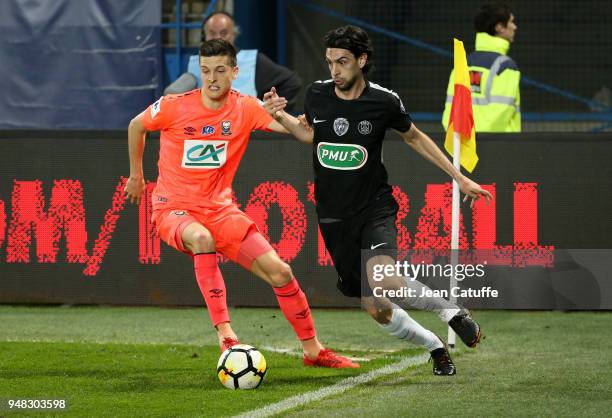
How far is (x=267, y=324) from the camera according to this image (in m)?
10.6

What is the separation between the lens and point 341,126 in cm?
797

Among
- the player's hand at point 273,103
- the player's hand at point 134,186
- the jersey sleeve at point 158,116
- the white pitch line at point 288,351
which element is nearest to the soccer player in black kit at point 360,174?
the player's hand at point 273,103

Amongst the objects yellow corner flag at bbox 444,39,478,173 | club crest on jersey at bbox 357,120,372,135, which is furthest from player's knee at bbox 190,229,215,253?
yellow corner flag at bbox 444,39,478,173

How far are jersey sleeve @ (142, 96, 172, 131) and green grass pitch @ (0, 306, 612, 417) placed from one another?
1.49m

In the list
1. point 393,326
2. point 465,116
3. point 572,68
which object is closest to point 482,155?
point 465,116

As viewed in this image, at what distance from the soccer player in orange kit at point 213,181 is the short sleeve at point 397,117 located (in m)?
0.83

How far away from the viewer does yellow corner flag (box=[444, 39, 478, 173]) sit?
9219 millimetres

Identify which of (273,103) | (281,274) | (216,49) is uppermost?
(216,49)

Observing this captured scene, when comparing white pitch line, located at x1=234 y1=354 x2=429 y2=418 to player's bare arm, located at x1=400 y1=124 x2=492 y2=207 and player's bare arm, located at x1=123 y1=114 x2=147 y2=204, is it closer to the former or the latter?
player's bare arm, located at x1=400 y1=124 x2=492 y2=207

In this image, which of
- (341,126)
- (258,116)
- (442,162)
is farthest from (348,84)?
(258,116)

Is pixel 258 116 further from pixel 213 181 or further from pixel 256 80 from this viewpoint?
pixel 256 80

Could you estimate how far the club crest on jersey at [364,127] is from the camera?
796 cm

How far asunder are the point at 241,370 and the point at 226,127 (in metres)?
1.77

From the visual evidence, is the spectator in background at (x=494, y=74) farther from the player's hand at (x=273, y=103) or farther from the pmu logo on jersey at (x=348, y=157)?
the pmu logo on jersey at (x=348, y=157)
